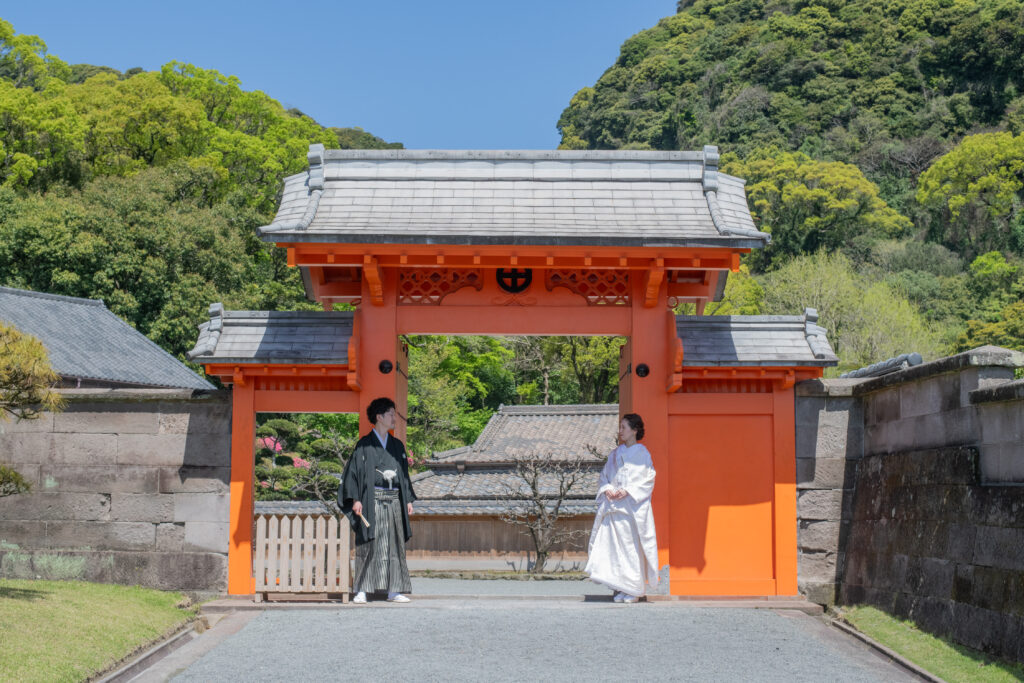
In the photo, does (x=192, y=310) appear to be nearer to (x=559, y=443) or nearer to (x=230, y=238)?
(x=230, y=238)

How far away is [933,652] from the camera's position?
7172 mm

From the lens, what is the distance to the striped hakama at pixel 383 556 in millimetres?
9281

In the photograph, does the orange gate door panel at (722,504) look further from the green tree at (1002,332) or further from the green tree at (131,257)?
the green tree at (1002,332)

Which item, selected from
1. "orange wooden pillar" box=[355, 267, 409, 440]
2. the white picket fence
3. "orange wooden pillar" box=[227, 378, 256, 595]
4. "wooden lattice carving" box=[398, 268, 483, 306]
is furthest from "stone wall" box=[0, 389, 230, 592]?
"wooden lattice carving" box=[398, 268, 483, 306]

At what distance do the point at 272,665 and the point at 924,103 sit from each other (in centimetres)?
6024

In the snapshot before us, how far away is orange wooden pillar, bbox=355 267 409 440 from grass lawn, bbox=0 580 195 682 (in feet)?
8.26

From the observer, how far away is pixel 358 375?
1004 cm

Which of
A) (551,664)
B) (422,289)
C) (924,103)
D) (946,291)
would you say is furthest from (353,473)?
(924,103)

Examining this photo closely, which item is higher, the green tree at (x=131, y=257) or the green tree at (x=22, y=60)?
the green tree at (x=22, y=60)

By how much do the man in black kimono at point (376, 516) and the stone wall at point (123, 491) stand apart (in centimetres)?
144

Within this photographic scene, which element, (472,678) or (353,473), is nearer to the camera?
(472,678)

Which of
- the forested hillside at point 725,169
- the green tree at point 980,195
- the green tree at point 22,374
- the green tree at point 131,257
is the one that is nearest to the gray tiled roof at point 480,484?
the forested hillside at point 725,169

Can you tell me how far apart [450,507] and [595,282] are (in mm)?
13593

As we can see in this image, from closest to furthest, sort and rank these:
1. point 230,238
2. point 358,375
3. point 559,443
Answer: point 358,375, point 559,443, point 230,238
